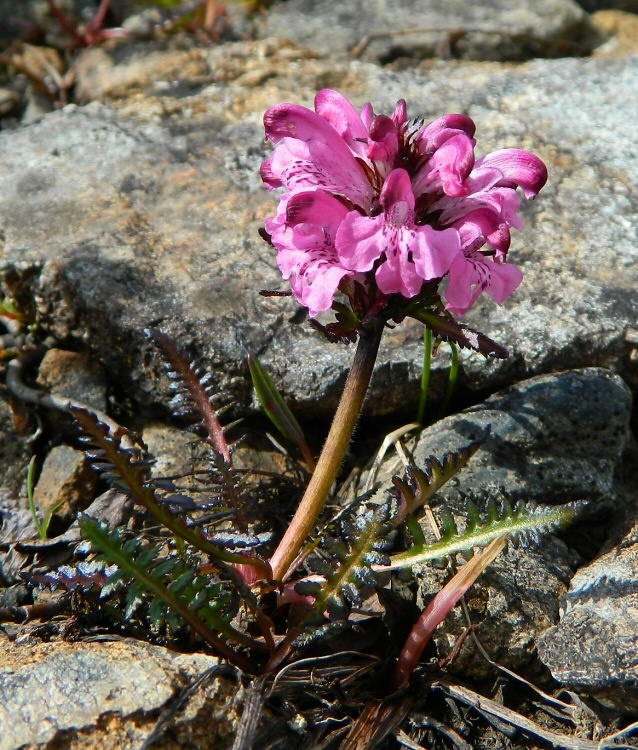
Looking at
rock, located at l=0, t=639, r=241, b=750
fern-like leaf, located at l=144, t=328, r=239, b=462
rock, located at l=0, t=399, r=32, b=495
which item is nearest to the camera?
rock, located at l=0, t=639, r=241, b=750

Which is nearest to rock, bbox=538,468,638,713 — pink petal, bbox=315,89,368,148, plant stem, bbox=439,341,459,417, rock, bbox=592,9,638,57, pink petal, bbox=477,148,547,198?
plant stem, bbox=439,341,459,417

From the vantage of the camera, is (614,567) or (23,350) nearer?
(614,567)

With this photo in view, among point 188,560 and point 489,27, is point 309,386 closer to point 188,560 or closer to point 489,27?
point 188,560

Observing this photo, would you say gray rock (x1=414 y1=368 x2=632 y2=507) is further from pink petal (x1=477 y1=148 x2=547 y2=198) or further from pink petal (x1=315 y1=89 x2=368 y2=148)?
pink petal (x1=315 y1=89 x2=368 y2=148)

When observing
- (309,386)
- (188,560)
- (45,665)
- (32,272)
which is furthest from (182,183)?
(45,665)

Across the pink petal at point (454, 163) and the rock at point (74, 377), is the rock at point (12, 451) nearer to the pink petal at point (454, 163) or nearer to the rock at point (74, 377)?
the rock at point (74, 377)

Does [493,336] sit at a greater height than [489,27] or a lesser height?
lesser

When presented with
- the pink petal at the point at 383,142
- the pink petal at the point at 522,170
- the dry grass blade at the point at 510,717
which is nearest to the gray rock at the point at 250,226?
the pink petal at the point at 522,170
